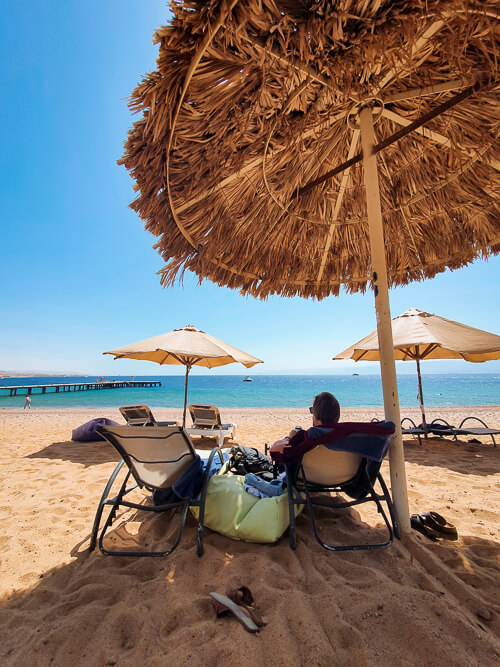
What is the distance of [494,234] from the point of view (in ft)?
10.3

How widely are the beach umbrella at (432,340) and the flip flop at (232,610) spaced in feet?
13.5

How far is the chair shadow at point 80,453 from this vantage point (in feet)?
14.9

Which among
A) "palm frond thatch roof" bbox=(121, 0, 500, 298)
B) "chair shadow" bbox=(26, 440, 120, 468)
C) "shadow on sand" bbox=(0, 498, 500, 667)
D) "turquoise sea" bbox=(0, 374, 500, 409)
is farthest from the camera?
"turquoise sea" bbox=(0, 374, 500, 409)

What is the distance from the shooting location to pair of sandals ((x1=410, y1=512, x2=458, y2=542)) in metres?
2.01

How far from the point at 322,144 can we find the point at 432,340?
3555 millimetres

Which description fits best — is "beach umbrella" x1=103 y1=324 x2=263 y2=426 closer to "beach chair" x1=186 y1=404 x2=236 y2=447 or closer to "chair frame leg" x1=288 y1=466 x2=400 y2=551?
"beach chair" x1=186 y1=404 x2=236 y2=447

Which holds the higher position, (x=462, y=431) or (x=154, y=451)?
(x=154, y=451)

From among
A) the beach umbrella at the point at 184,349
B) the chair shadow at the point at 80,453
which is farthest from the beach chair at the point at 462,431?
the chair shadow at the point at 80,453

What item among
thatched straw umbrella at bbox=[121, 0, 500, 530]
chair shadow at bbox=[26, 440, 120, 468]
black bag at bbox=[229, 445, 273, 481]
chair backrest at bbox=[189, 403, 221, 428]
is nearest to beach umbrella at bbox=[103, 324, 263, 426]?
chair backrest at bbox=[189, 403, 221, 428]

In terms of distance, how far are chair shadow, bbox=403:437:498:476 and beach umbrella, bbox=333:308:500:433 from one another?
0.57 metres

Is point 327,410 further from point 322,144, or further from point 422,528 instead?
point 322,144

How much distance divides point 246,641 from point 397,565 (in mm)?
1051

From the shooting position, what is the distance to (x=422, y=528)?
2107 mm

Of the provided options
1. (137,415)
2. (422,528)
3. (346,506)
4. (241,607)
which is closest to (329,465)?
(346,506)
